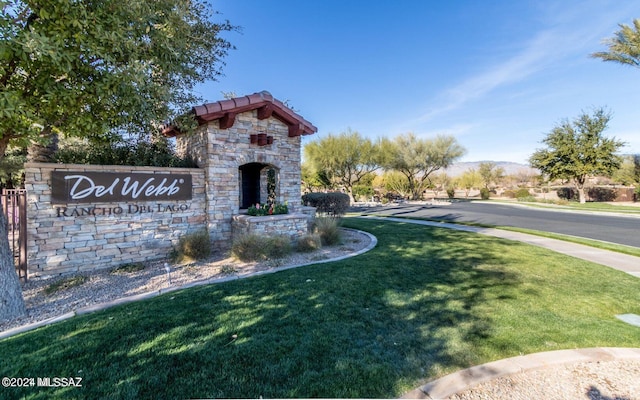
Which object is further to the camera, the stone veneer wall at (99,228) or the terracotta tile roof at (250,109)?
the terracotta tile roof at (250,109)

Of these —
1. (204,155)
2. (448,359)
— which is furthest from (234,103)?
(448,359)

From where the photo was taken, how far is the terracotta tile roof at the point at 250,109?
732 centimetres

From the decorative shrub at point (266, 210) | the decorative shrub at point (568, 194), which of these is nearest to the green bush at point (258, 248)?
the decorative shrub at point (266, 210)

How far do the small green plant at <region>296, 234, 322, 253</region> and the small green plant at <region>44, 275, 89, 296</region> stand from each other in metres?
4.62

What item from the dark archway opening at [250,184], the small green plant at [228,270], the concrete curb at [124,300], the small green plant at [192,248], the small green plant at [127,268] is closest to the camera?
the concrete curb at [124,300]

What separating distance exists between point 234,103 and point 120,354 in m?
6.45

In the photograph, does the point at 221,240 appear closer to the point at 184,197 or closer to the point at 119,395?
the point at 184,197

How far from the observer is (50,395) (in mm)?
A: 2293

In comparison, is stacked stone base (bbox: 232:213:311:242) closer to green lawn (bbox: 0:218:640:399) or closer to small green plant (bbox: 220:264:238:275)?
small green plant (bbox: 220:264:238:275)

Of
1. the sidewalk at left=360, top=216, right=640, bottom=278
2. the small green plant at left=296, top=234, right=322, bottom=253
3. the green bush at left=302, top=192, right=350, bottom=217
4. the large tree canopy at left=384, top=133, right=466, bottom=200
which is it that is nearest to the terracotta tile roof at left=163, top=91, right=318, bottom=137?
the small green plant at left=296, top=234, right=322, bottom=253

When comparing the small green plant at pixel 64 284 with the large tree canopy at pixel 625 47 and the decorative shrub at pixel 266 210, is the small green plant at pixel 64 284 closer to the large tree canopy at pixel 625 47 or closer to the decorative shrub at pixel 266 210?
the decorative shrub at pixel 266 210

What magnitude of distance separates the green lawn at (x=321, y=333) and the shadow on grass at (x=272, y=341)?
0.05ft

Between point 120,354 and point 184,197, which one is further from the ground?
point 184,197

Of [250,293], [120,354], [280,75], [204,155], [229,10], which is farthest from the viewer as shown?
[280,75]
